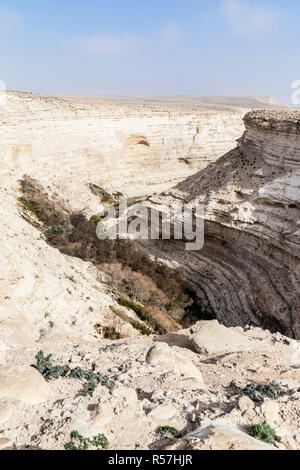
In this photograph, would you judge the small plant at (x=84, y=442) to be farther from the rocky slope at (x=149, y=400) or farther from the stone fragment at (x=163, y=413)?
the stone fragment at (x=163, y=413)

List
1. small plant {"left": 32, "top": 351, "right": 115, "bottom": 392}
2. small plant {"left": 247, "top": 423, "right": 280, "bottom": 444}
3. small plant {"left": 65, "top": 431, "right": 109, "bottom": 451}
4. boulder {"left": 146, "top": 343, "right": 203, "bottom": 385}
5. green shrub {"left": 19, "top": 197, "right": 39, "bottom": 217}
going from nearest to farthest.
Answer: small plant {"left": 65, "top": 431, "right": 109, "bottom": 451} → small plant {"left": 247, "top": 423, "right": 280, "bottom": 444} → small plant {"left": 32, "top": 351, "right": 115, "bottom": 392} → boulder {"left": 146, "top": 343, "right": 203, "bottom": 385} → green shrub {"left": 19, "top": 197, "right": 39, "bottom": 217}

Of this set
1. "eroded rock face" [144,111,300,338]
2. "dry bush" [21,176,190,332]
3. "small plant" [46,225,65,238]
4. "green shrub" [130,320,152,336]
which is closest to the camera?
"green shrub" [130,320,152,336]

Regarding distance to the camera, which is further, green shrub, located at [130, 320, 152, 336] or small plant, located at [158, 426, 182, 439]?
green shrub, located at [130, 320, 152, 336]

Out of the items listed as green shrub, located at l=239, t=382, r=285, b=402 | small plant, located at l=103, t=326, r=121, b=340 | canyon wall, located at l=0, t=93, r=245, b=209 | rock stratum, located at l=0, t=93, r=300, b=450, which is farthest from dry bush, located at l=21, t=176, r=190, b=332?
green shrub, located at l=239, t=382, r=285, b=402

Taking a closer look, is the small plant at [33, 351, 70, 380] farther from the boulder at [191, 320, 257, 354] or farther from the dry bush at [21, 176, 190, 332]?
the dry bush at [21, 176, 190, 332]

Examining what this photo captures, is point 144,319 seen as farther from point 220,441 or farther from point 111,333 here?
point 220,441

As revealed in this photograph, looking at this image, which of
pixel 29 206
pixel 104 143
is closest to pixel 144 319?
pixel 29 206
